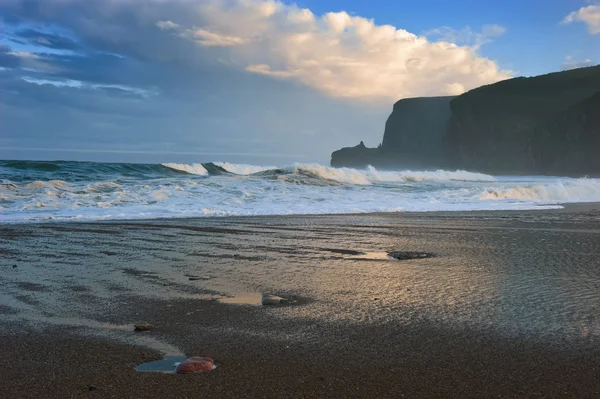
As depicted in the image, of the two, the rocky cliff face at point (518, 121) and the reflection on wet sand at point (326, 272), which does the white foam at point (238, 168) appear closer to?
the reflection on wet sand at point (326, 272)

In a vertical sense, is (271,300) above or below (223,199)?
below

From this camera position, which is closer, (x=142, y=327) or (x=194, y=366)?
(x=194, y=366)

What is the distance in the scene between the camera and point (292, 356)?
9.68 ft

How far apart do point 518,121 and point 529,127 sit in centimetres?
238

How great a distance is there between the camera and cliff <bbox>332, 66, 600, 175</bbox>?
75.1m

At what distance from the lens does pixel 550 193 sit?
20828 mm

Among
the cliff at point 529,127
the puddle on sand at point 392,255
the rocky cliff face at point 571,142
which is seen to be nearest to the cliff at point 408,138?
the cliff at point 529,127

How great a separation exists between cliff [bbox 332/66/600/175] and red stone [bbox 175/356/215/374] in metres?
77.4

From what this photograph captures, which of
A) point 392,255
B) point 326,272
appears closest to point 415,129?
point 392,255

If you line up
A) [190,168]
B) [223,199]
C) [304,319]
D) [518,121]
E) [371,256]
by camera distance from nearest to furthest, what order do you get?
[304,319] → [371,256] → [223,199] → [190,168] → [518,121]

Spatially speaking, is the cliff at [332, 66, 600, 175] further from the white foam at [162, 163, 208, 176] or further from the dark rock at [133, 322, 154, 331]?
the dark rock at [133, 322, 154, 331]

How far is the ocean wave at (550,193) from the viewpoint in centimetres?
1942

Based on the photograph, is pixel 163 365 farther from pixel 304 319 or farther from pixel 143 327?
pixel 304 319

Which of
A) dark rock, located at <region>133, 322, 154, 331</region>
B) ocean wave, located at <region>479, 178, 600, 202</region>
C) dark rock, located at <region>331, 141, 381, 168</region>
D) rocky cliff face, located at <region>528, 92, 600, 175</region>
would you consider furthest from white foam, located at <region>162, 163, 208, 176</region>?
dark rock, located at <region>331, 141, 381, 168</region>
